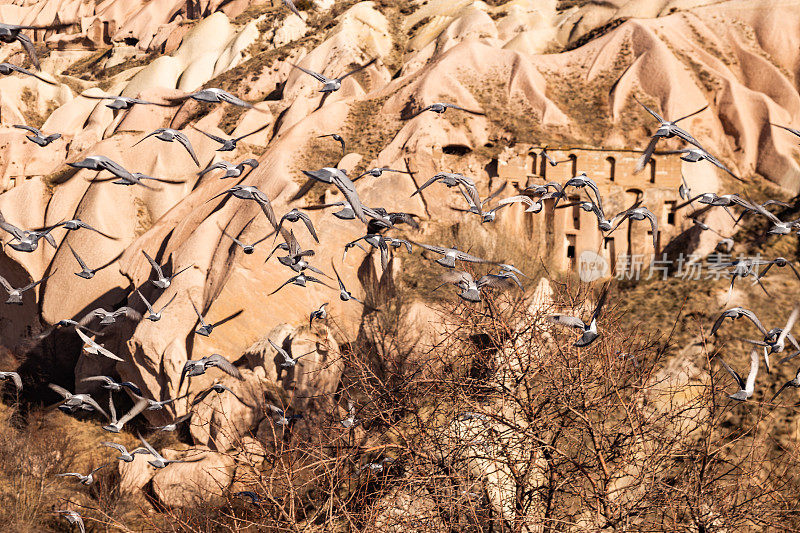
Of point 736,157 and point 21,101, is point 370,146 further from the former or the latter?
point 21,101

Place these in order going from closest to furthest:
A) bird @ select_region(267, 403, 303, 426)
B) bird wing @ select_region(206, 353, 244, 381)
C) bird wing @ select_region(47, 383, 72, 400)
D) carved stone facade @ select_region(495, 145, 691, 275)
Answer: bird wing @ select_region(206, 353, 244, 381) → bird @ select_region(267, 403, 303, 426) → bird wing @ select_region(47, 383, 72, 400) → carved stone facade @ select_region(495, 145, 691, 275)

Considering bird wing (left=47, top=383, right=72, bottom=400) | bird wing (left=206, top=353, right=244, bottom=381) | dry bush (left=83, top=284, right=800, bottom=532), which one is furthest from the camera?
bird wing (left=47, top=383, right=72, bottom=400)

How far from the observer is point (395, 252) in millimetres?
26125

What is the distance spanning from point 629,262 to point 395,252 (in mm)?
9730

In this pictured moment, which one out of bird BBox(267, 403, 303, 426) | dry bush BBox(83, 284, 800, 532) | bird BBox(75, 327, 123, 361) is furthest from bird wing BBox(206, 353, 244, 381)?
bird BBox(75, 327, 123, 361)

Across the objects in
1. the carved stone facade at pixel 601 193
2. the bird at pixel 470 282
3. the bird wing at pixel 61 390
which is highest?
the bird at pixel 470 282

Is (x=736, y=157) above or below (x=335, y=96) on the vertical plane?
below

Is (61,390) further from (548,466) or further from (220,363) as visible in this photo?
(548,466)

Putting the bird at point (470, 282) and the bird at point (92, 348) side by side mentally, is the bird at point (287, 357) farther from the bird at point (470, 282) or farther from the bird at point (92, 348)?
the bird at point (470, 282)

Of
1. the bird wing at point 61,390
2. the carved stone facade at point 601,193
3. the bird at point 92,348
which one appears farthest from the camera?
the carved stone facade at point 601,193

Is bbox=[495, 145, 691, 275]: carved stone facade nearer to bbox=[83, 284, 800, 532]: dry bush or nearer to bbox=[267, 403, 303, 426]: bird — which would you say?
bbox=[83, 284, 800, 532]: dry bush

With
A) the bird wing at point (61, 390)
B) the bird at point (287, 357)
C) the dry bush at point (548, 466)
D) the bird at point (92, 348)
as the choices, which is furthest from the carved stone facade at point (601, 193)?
the bird wing at point (61, 390)

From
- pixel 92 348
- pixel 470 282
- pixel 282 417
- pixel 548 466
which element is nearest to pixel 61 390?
pixel 92 348

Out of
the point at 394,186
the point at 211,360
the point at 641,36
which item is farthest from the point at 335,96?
the point at 211,360
